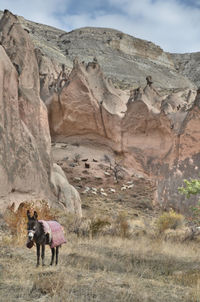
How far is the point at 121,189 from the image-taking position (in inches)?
873

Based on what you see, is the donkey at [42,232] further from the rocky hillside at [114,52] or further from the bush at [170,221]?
the rocky hillside at [114,52]

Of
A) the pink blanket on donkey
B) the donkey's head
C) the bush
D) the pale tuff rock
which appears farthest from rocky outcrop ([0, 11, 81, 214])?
the donkey's head

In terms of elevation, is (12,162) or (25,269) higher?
(12,162)

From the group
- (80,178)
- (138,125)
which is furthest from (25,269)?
(138,125)

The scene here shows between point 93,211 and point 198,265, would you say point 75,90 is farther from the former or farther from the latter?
point 198,265

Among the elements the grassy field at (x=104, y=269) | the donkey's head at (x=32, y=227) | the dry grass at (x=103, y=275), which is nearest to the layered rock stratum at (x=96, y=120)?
the grassy field at (x=104, y=269)

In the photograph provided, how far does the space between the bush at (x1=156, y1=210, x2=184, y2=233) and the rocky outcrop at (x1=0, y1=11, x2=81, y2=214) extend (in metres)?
3.38

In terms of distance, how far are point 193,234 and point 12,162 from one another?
20.4 feet

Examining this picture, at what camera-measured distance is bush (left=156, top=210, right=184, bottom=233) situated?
1475cm

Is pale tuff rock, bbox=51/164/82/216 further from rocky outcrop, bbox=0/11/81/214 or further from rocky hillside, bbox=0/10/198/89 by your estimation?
rocky hillside, bbox=0/10/198/89

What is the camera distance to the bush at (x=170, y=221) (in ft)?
48.4

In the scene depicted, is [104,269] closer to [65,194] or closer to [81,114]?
[65,194]

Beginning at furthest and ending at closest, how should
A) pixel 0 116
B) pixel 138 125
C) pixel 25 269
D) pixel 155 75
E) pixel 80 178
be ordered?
pixel 155 75 → pixel 138 125 → pixel 80 178 → pixel 0 116 → pixel 25 269

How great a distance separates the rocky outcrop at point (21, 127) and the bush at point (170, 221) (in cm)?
338
